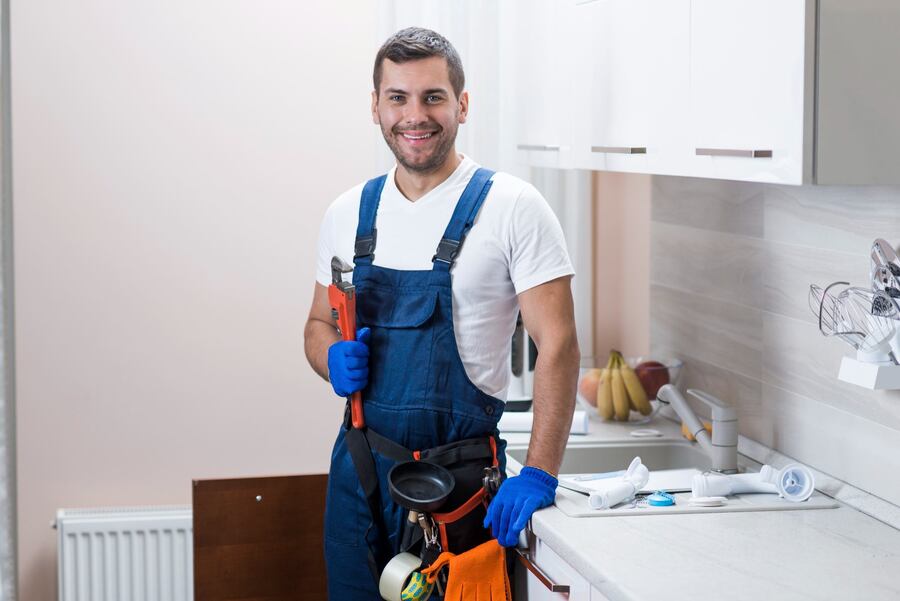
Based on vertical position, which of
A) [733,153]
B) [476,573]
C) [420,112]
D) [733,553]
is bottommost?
[476,573]

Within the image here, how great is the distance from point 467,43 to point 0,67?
1136mm

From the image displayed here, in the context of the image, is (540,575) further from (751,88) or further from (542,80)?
(542,80)

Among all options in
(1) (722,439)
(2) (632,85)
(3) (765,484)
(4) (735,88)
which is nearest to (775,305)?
(1) (722,439)

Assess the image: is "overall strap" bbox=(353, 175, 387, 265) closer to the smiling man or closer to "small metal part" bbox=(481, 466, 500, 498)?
the smiling man

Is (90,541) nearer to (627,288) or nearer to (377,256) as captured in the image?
(377,256)

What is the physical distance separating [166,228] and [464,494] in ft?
4.78

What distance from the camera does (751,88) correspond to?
170 cm

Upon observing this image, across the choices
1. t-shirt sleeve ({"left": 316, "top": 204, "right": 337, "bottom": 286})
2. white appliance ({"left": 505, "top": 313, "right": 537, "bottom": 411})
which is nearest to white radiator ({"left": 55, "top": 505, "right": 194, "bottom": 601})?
white appliance ({"left": 505, "top": 313, "right": 537, "bottom": 411})

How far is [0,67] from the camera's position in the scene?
7.54ft

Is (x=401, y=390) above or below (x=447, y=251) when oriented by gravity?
below

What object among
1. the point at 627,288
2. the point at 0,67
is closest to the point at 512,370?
the point at 627,288

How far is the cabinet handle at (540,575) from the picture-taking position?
184cm

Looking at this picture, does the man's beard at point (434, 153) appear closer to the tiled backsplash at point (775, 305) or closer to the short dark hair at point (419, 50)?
the short dark hair at point (419, 50)

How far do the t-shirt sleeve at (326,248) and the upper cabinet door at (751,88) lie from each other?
0.79m
